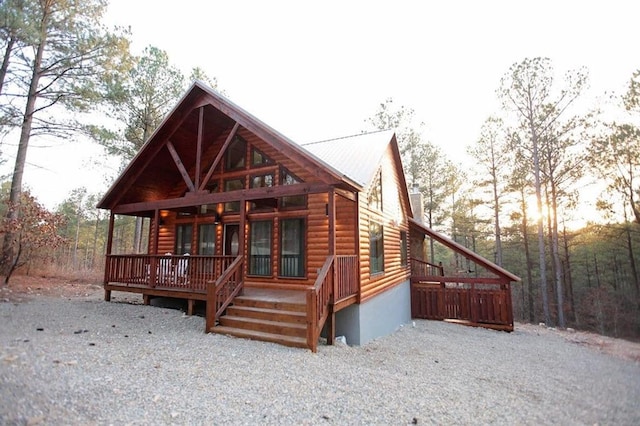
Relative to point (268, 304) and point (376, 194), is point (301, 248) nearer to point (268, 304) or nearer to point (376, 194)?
point (268, 304)

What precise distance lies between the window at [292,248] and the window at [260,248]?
49cm

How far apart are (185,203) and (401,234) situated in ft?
26.1

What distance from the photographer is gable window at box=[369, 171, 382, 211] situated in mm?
8578

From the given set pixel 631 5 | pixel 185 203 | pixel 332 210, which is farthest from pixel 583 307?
pixel 185 203

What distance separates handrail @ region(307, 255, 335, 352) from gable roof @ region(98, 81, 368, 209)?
1962 mm

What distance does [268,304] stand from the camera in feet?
20.9

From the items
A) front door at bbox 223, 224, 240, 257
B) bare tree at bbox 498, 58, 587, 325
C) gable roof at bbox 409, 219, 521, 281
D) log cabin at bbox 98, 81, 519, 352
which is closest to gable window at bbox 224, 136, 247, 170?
log cabin at bbox 98, 81, 519, 352

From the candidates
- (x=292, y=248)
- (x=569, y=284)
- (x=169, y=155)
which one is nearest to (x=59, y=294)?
(x=169, y=155)

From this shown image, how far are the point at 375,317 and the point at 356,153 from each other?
16.4 ft

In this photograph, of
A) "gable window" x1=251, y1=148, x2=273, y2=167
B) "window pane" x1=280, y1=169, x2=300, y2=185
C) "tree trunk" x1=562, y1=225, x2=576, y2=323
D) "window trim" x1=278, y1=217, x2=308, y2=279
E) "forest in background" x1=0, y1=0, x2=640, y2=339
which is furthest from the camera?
"tree trunk" x1=562, y1=225, x2=576, y2=323

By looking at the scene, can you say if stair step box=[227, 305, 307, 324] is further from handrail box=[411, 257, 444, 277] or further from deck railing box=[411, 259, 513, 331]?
handrail box=[411, 257, 444, 277]

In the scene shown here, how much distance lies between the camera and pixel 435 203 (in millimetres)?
22406

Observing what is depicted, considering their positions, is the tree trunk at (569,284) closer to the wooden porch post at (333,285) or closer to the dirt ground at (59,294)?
the dirt ground at (59,294)

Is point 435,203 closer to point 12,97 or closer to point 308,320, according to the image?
point 308,320
